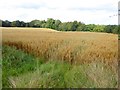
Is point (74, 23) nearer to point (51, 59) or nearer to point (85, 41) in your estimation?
point (85, 41)

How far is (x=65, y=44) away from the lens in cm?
565

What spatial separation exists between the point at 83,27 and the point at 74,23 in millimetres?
160

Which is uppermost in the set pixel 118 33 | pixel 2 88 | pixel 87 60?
pixel 118 33

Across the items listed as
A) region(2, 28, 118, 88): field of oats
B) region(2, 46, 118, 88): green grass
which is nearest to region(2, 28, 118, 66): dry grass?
region(2, 28, 118, 88): field of oats

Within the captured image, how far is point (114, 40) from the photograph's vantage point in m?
5.60

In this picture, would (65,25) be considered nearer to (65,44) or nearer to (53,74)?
(65,44)

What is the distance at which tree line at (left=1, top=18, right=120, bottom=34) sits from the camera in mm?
5664

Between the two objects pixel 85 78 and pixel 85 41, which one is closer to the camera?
pixel 85 78

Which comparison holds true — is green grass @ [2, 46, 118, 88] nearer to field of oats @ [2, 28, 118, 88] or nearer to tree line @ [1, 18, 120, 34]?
field of oats @ [2, 28, 118, 88]

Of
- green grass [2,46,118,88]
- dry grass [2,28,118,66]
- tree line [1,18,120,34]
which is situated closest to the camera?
green grass [2,46,118,88]

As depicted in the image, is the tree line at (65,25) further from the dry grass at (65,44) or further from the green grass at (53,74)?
the green grass at (53,74)

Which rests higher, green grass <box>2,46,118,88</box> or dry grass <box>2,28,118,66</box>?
dry grass <box>2,28,118,66</box>

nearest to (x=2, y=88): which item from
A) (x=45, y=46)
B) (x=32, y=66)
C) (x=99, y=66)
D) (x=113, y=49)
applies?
(x=32, y=66)

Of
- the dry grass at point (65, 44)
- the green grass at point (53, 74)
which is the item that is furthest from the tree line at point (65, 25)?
the green grass at point (53, 74)
